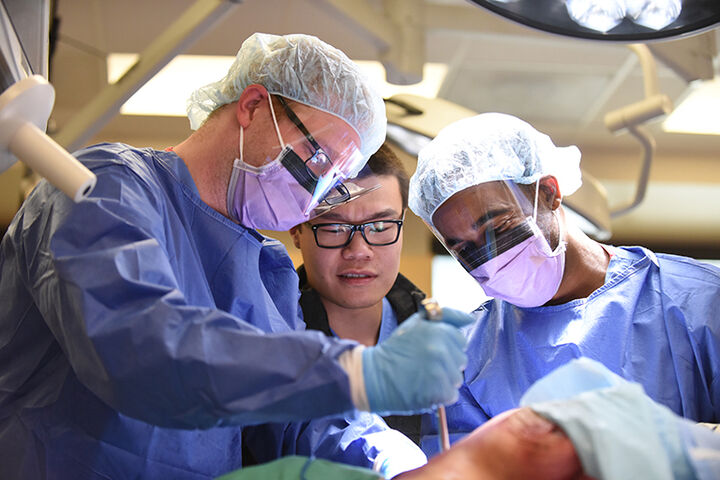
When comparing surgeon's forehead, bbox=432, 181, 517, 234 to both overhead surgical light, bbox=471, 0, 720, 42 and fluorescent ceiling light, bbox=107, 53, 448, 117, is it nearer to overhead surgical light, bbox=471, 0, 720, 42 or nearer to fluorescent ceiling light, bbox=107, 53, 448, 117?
overhead surgical light, bbox=471, 0, 720, 42

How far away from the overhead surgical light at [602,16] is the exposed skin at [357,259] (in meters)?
0.91

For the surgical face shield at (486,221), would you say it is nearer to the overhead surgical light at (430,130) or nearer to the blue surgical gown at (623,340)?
the blue surgical gown at (623,340)

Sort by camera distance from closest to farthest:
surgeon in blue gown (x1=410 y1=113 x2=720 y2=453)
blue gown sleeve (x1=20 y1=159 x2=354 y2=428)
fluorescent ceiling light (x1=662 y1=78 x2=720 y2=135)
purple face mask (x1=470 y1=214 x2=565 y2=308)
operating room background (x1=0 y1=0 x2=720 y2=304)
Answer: blue gown sleeve (x1=20 y1=159 x2=354 y2=428) → surgeon in blue gown (x1=410 y1=113 x2=720 y2=453) → purple face mask (x1=470 y1=214 x2=565 y2=308) → operating room background (x1=0 y1=0 x2=720 y2=304) → fluorescent ceiling light (x1=662 y1=78 x2=720 y2=135)

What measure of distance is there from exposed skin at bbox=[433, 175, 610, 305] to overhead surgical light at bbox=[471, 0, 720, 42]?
609 millimetres

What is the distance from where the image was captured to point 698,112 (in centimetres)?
476

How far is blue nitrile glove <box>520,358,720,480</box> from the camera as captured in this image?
1.09 metres

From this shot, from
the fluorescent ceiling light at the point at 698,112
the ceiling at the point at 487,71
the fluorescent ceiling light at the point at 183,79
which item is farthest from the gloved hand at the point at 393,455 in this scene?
the fluorescent ceiling light at the point at 698,112

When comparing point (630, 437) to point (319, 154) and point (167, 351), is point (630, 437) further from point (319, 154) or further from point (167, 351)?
point (319, 154)

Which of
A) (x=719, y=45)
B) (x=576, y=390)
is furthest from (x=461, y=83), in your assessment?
(x=576, y=390)

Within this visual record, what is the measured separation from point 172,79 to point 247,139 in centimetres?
280

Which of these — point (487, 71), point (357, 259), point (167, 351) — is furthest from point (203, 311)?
point (487, 71)

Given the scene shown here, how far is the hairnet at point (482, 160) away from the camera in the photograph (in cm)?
196

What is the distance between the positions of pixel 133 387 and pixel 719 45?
12.0 feet

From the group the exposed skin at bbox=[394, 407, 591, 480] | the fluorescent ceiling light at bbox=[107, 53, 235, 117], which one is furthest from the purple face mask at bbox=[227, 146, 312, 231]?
the fluorescent ceiling light at bbox=[107, 53, 235, 117]
